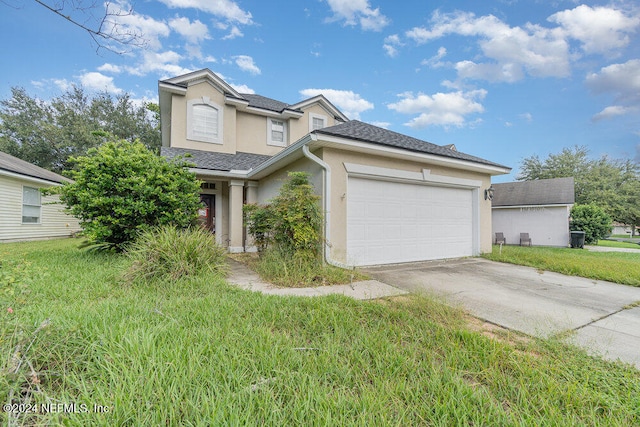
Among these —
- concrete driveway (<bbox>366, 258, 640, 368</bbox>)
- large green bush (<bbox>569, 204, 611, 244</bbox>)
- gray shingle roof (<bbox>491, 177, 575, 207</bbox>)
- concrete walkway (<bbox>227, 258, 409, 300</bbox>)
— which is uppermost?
gray shingle roof (<bbox>491, 177, 575, 207</bbox>)

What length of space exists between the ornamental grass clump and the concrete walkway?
59 cm

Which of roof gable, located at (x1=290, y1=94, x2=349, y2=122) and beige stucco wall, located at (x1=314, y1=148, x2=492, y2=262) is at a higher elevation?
roof gable, located at (x1=290, y1=94, x2=349, y2=122)

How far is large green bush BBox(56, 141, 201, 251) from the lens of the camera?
5.96 metres

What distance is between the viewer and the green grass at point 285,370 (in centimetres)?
149

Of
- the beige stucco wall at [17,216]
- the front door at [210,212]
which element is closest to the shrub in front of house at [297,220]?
the front door at [210,212]

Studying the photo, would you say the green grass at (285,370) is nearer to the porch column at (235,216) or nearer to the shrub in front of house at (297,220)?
the shrub in front of house at (297,220)

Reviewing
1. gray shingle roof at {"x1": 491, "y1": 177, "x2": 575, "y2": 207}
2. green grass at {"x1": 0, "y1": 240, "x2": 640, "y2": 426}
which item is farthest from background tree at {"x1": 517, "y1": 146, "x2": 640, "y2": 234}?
green grass at {"x1": 0, "y1": 240, "x2": 640, "y2": 426}

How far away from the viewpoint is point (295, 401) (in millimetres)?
1564

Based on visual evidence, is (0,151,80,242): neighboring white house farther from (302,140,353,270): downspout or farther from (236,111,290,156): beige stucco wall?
(302,140,353,270): downspout

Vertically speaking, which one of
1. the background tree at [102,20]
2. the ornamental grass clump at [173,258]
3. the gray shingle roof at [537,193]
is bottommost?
the ornamental grass clump at [173,258]

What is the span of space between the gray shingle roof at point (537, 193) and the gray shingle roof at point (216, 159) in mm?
15285

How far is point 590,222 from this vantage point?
13516 millimetres

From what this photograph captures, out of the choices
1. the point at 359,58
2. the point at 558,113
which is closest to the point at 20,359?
the point at 359,58

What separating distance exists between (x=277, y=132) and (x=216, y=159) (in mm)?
3574
